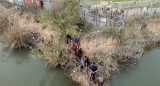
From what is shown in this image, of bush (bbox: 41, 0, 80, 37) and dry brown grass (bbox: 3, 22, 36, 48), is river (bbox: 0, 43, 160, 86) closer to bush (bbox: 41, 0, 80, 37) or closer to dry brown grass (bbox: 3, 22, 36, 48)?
dry brown grass (bbox: 3, 22, 36, 48)

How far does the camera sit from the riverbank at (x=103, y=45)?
906 centimetres

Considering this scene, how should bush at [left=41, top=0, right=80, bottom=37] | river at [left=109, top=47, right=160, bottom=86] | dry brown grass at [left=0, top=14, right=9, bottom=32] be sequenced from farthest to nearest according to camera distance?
dry brown grass at [left=0, top=14, right=9, bottom=32]
bush at [left=41, top=0, right=80, bottom=37]
river at [left=109, top=47, right=160, bottom=86]

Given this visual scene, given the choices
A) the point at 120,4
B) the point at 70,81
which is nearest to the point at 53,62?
the point at 70,81

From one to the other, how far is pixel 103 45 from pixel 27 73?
5.55 meters

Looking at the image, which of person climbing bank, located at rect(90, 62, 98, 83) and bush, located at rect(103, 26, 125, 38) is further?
bush, located at rect(103, 26, 125, 38)

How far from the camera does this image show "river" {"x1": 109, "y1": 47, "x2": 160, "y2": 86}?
885cm

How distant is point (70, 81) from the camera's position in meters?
8.95

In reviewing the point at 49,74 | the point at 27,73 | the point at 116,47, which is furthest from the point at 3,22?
the point at 116,47

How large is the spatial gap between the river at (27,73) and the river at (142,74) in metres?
3.03

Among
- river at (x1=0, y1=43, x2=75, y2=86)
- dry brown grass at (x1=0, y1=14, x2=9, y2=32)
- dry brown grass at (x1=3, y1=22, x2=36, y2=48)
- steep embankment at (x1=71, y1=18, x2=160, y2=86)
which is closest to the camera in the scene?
river at (x1=0, y1=43, x2=75, y2=86)

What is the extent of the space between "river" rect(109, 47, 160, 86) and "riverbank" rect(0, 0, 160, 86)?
46 centimetres

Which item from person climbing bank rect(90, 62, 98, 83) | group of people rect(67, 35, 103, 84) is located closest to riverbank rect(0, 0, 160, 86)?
group of people rect(67, 35, 103, 84)

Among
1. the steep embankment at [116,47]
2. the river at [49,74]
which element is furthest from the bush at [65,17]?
the river at [49,74]

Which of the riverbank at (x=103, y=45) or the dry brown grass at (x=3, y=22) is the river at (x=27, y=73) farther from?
the dry brown grass at (x=3, y=22)
